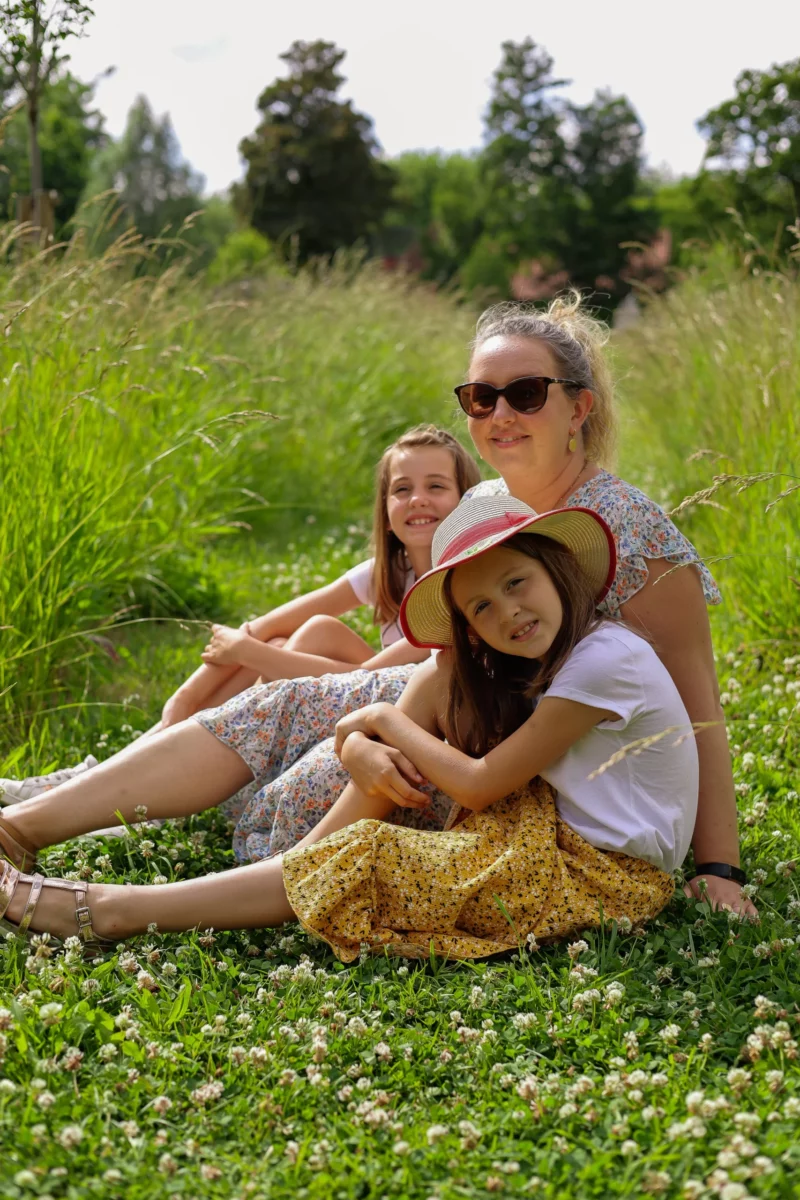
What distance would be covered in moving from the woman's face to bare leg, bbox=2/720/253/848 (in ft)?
3.92

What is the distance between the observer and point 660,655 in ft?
10.4

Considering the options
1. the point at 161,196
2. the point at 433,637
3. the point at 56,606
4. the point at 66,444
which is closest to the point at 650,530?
the point at 433,637

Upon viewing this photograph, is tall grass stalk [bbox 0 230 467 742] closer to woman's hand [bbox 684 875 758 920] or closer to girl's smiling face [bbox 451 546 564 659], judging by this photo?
girl's smiling face [bbox 451 546 564 659]

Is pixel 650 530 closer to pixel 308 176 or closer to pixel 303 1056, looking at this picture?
pixel 303 1056

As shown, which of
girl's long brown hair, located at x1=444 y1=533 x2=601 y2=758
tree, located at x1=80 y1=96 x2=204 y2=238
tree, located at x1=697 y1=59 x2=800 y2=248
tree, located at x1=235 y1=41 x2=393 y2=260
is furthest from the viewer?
tree, located at x1=80 y1=96 x2=204 y2=238

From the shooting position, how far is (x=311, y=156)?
28281 millimetres

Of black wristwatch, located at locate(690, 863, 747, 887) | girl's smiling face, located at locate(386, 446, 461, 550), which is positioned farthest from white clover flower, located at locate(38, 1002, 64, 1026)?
girl's smiling face, located at locate(386, 446, 461, 550)

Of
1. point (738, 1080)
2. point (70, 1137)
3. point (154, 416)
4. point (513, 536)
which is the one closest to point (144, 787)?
point (513, 536)

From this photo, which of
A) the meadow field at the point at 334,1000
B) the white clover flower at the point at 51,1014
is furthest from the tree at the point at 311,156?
the white clover flower at the point at 51,1014

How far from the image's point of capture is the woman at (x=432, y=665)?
10.4ft

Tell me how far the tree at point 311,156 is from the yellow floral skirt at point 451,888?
27087mm

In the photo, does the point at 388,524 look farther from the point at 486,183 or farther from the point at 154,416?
the point at 486,183

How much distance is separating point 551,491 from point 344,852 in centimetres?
128

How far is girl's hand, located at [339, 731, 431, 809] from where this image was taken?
113 inches
